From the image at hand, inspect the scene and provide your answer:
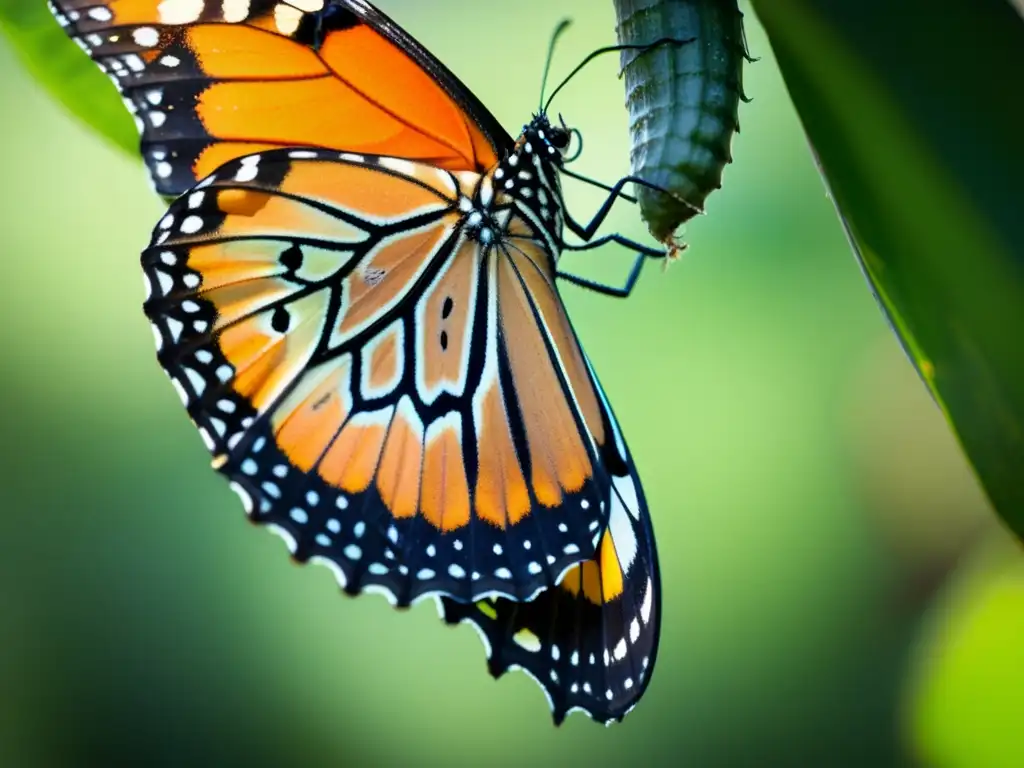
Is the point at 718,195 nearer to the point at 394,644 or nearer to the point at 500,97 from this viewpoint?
the point at 500,97

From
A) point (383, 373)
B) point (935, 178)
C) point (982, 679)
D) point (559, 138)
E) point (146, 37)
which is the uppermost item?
point (146, 37)

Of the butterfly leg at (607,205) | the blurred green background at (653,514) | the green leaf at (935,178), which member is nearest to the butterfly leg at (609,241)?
the butterfly leg at (607,205)

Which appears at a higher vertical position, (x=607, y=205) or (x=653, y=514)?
(x=607, y=205)

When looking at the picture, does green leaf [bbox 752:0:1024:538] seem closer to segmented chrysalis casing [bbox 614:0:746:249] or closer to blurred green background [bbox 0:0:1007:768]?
segmented chrysalis casing [bbox 614:0:746:249]

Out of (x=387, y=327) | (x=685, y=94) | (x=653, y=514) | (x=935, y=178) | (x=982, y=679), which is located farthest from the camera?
(x=653, y=514)

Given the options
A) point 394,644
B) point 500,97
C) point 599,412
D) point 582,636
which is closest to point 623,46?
point 599,412

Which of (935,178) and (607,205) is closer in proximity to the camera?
(935,178)

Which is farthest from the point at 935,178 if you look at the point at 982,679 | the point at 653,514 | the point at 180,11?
the point at 653,514

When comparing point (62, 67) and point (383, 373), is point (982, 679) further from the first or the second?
point (62, 67)
